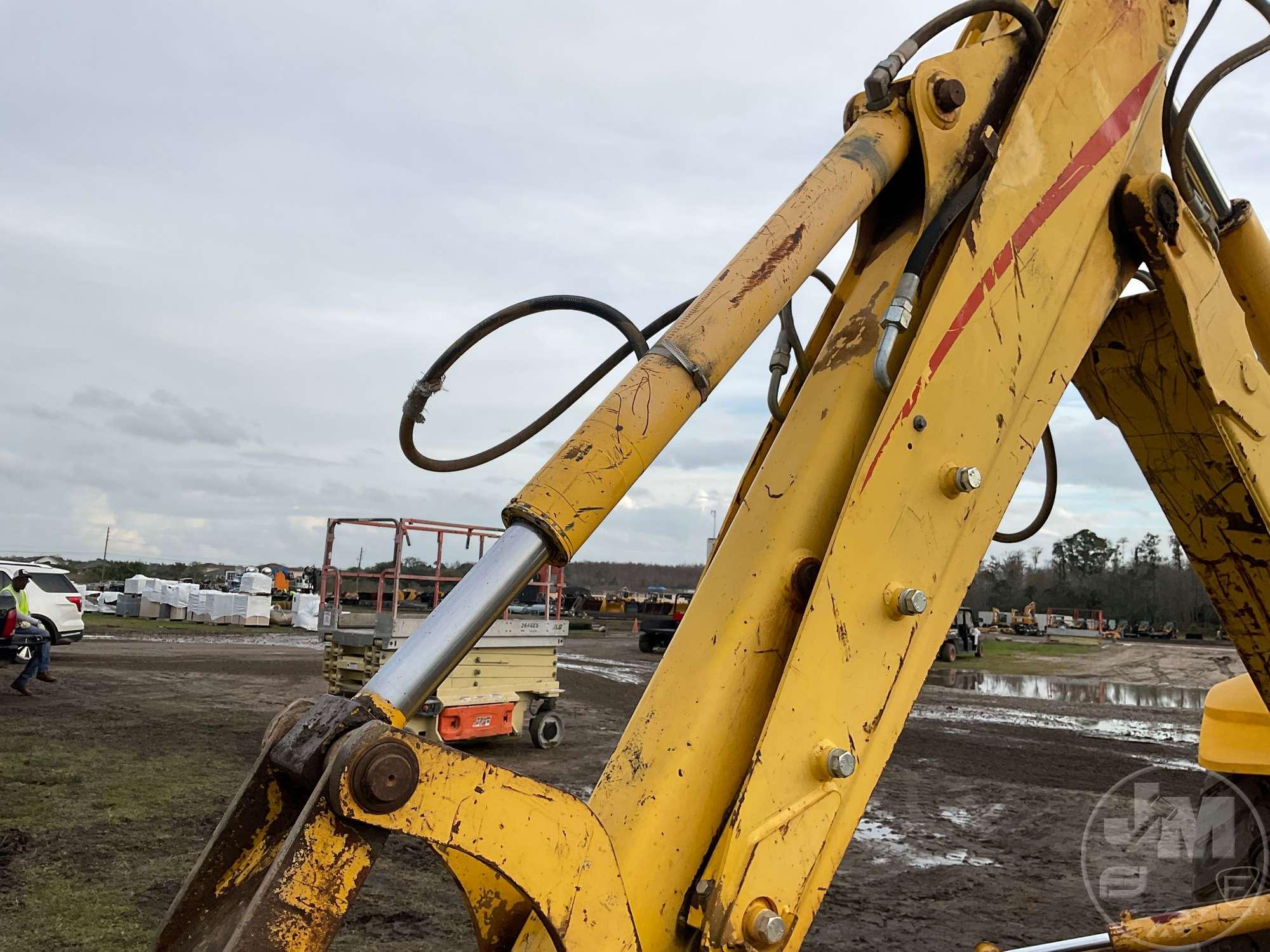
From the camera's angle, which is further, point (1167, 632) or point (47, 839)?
point (1167, 632)

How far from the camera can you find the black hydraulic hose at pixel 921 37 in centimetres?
197

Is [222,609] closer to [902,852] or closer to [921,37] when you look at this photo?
[902,852]

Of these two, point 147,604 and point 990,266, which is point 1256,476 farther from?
point 147,604

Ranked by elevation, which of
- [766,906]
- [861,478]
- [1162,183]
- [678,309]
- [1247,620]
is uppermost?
[1162,183]

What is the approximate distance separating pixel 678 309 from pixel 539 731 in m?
8.08

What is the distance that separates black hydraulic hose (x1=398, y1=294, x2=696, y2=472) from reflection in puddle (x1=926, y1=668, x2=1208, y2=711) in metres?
16.6

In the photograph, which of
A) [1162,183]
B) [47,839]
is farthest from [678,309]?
[47,839]

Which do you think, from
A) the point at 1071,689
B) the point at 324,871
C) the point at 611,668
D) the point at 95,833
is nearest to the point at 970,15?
the point at 324,871

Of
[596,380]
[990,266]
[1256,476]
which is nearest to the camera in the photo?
[990,266]

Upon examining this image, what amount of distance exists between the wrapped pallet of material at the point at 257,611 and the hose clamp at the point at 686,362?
30845 mm

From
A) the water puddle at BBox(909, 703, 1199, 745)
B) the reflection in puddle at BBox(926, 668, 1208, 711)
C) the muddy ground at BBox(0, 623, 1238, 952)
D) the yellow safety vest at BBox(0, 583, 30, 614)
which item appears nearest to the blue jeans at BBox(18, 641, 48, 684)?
the muddy ground at BBox(0, 623, 1238, 952)

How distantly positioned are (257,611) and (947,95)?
31.1m

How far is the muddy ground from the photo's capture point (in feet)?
16.0

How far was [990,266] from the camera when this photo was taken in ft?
6.70
